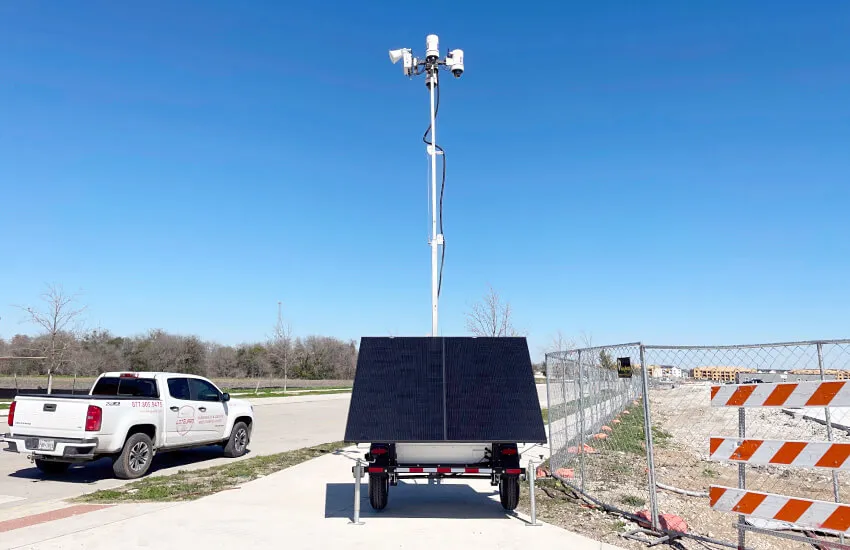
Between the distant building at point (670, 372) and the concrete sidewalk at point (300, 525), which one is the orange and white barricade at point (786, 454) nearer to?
the concrete sidewalk at point (300, 525)

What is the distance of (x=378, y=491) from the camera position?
27.3 feet

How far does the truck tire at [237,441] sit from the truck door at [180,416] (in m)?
1.21

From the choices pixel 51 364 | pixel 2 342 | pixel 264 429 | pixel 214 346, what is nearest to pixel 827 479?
pixel 264 429

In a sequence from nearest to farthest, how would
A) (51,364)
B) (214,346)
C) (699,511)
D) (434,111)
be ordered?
(699,511) → (434,111) → (51,364) → (214,346)

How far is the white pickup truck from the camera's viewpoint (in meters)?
10.5

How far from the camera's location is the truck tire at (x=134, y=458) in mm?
10992

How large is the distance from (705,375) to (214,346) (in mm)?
88336

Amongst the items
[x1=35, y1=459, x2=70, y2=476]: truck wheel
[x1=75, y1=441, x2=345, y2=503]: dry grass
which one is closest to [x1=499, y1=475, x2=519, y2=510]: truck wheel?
[x1=75, y1=441, x2=345, y2=503]: dry grass

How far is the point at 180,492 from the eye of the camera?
31.9 feet

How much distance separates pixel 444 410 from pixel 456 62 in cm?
838

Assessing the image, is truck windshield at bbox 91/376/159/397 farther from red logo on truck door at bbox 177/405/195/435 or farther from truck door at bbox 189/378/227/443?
truck door at bbox 189/378/227/443

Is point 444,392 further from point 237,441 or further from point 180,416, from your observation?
point 237,441

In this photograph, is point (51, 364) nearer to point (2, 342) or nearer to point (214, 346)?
point (2, 342)

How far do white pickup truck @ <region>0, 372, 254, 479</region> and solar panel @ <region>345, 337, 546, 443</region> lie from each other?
5175 mm
